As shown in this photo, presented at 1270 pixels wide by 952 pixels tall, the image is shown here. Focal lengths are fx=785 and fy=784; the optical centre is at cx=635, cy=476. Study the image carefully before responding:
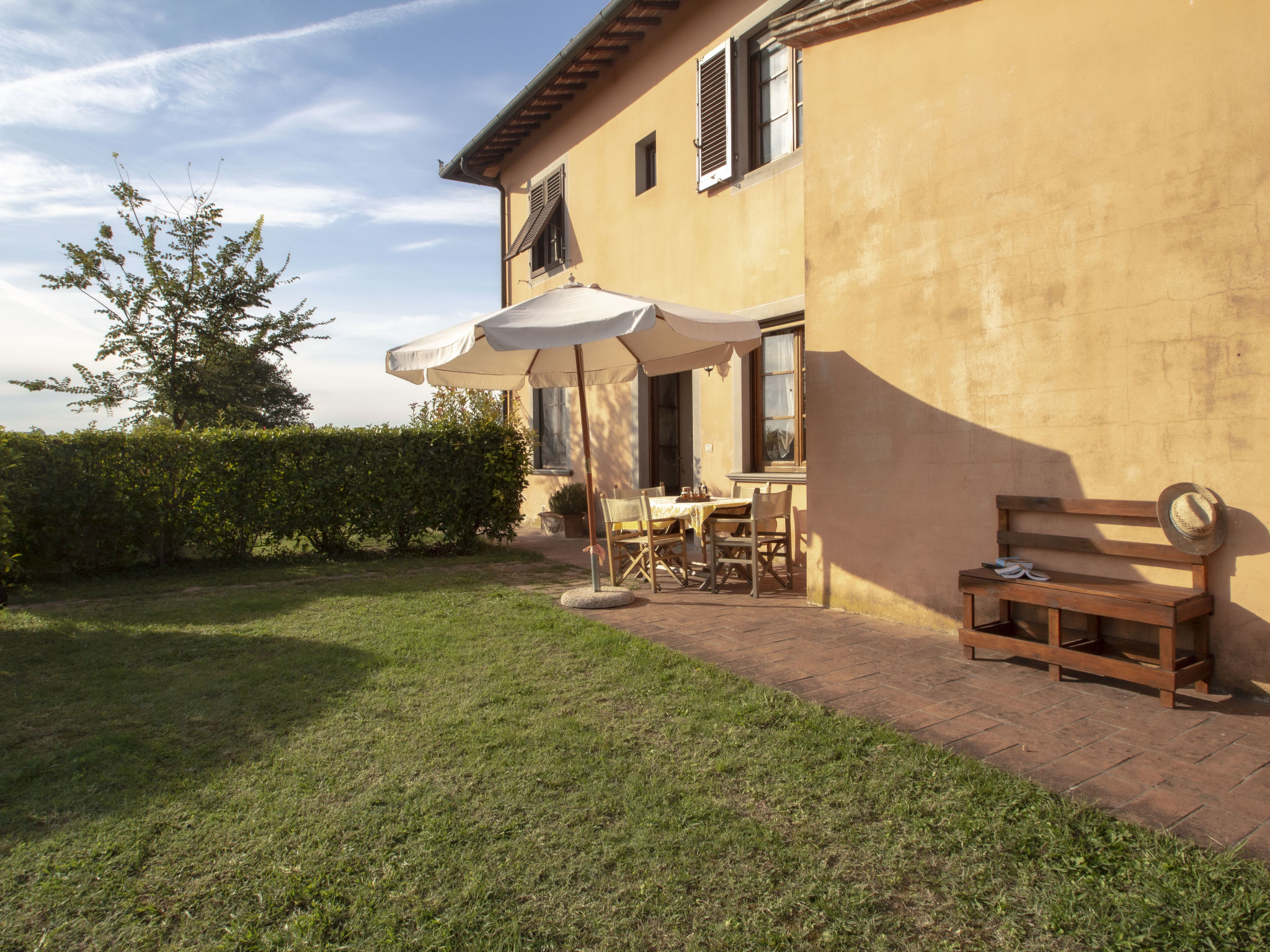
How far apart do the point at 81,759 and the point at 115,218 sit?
13.5 m

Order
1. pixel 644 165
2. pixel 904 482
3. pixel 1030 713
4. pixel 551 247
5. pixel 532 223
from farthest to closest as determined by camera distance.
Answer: pixel 551 247 < pixel 532 223 < pixel 644 165 < pixel 904 482 < pixel 1030 713

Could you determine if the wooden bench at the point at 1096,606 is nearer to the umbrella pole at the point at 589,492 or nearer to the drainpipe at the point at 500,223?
the umbrella pole at the point at 589,492

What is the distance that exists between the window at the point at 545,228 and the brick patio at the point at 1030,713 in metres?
8.11

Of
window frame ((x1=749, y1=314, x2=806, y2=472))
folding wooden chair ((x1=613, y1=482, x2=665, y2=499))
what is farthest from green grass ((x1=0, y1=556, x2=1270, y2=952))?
window frame ((x1=749, y1=314, x2=806, y2=472))

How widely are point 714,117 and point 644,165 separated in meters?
1.87

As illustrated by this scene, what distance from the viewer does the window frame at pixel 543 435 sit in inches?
474

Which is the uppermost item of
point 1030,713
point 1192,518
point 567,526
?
point 1192,518

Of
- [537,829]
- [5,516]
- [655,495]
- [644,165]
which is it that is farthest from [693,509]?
[644,165]

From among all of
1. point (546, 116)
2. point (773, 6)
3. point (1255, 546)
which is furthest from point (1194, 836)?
point (546, 116)

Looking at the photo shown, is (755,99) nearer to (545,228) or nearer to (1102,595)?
(545,228)

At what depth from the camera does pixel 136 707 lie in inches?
149

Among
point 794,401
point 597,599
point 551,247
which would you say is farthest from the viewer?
point 551,247

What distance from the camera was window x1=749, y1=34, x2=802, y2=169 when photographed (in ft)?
25.1

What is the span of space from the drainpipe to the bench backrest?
35.0 ft
